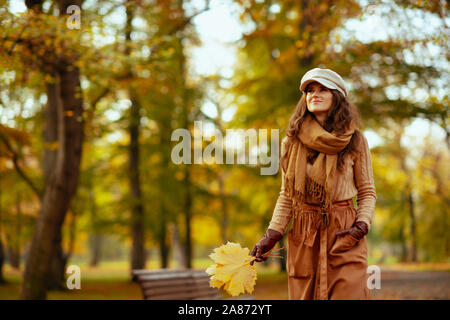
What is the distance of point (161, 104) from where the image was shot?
54.4 feet

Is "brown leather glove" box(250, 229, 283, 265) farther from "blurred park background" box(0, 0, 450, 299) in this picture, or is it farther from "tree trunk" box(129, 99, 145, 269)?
"tree trunk" box(129, 99, 145, 269)

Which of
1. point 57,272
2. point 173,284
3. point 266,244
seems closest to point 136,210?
point 57,272

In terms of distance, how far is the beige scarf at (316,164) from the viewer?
9.11 feet

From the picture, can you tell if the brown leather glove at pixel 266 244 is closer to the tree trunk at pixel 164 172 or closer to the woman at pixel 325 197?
the woman at pixel 325 197

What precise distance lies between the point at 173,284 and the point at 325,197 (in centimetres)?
512

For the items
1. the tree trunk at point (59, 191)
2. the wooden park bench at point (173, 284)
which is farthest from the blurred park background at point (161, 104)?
the wooden park bench at point (173, 284)

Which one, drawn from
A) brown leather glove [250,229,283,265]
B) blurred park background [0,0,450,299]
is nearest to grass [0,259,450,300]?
blurred park background [0,0,450,299]

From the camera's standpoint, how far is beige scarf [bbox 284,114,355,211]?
2.78 meters

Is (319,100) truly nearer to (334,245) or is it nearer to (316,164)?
(316,164)

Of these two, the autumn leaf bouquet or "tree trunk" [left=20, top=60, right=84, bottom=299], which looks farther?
"tree trunk" [left=20, top=60, right=84, bottom=299]

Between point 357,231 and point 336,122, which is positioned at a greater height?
point 336,122

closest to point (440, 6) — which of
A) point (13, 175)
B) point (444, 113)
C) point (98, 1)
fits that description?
point (444, 113)

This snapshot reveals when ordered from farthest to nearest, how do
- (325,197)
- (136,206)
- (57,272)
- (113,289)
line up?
(136,206) → (113,289) → (57,272) → (325,197)
